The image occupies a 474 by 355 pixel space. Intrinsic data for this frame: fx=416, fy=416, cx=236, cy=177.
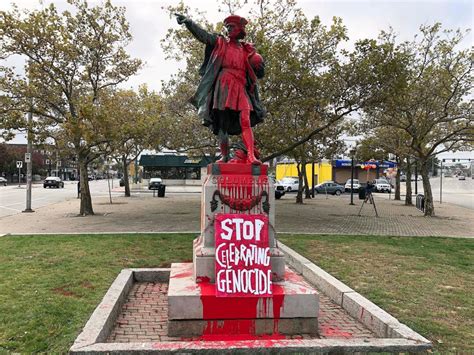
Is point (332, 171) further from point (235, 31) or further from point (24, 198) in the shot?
point (235, 31)

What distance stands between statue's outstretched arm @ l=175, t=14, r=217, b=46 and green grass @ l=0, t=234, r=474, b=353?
366cm

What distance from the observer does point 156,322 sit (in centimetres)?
479

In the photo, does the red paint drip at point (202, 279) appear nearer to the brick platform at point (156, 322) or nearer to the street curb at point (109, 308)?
the brick platform at point (156, 322)

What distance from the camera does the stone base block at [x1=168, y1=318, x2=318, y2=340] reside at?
4344 mm

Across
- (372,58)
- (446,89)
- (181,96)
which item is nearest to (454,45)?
(446,89)

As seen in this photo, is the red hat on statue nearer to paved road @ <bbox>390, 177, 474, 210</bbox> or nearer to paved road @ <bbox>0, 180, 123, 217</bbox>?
paved road @ <bbox>0, 180, 123, 217</bbox>

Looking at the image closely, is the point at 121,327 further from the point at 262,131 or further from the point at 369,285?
the point at 262,131

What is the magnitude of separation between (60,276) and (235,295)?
3490 millimetres

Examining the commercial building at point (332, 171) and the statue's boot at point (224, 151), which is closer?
the statue's boot at point (224, 151)

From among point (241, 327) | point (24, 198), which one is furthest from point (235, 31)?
point (24, 198)

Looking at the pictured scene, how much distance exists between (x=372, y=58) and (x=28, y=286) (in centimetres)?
1178

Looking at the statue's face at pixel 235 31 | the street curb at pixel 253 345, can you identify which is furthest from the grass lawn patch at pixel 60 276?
the statue's face at pixel 235 31

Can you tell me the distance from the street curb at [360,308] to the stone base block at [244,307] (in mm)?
660

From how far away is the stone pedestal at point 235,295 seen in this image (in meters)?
Result: 4.36
